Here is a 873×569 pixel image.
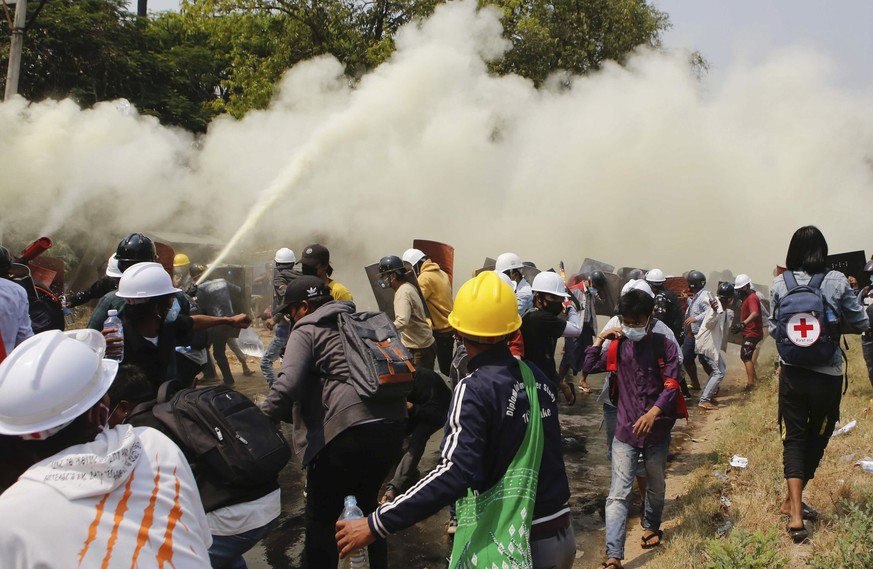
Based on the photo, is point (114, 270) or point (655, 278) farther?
point (655, 278)

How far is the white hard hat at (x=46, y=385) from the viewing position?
5.05ft

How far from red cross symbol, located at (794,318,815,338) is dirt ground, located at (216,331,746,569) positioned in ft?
5.03

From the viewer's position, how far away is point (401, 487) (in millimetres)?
4898

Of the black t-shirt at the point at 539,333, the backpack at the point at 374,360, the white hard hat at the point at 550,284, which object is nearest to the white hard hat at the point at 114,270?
the backpack at the point at 374,360

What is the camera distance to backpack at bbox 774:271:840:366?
4.21m

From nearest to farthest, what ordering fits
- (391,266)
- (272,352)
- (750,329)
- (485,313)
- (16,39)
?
(485,313) < (391,266) < (272,352) < (750,329) < (16,39)

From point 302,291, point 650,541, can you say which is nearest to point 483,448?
point 302,291

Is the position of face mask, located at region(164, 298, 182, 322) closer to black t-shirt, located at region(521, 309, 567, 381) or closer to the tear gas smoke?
black t-shirt, located at region(521, 309, 567, 381)

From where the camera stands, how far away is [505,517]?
2.32 meters

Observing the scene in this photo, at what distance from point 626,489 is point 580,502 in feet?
4.45

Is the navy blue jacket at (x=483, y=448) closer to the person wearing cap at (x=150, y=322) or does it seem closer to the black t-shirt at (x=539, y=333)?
the person wearing cap at (x=150, y=322)

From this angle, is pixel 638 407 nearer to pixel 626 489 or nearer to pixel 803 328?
pixel 626 489

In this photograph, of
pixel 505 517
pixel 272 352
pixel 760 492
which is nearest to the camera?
pixel 505 517

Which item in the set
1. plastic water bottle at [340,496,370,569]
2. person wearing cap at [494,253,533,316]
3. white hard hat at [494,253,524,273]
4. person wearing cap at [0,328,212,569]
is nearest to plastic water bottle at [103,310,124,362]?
plastic water bottle at [340,496,370,569]
